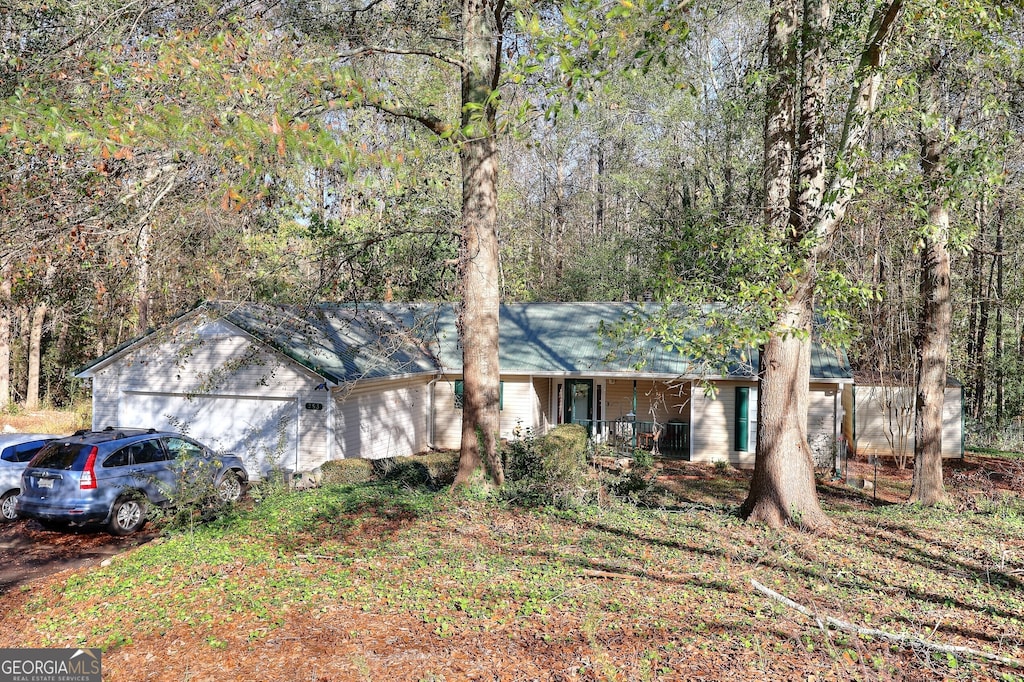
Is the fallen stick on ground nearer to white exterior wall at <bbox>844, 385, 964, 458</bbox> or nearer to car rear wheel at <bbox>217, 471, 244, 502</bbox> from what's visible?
car rear wheel at <bbox>217, 471, 244, 502</bbox>

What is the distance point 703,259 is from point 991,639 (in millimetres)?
5354

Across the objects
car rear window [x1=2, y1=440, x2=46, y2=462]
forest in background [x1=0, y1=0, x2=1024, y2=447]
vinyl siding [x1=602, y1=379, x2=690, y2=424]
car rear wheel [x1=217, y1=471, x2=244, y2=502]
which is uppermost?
forest in background [x1=0, y1=0, x2=1024, y2=447]

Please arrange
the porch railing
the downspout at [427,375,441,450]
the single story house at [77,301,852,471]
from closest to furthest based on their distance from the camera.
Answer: the single story house at [77,301,852,471] → the porch railing → the downspout at [427,375,441,450]

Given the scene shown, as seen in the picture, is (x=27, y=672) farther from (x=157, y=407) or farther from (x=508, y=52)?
(x=157, y=407)

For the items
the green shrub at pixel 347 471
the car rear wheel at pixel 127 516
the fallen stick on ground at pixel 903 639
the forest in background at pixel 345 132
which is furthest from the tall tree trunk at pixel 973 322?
the car rear wheel at pixel 127 516

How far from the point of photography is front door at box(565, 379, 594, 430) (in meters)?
21.7

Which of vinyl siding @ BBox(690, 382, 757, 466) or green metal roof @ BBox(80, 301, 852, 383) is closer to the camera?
green metal roof @ BBox(80, 301, 852, 383)

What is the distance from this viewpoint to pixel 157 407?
1794 cm

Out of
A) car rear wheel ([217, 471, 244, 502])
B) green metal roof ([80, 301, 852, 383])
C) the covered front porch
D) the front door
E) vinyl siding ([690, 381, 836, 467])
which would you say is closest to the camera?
car rear wheel ([217, 471, 244, 502])

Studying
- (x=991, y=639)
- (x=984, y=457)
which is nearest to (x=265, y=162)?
(x=991, y=639)

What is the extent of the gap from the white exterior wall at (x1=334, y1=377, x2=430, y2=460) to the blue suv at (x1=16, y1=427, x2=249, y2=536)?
15.0 ft

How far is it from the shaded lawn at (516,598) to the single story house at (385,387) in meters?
4.40

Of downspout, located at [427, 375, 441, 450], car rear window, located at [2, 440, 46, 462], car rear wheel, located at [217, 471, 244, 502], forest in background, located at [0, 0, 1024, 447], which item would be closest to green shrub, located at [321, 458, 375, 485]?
car rear wheel, located at [217, 471, 244, 502]

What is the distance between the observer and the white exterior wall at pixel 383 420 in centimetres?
1687
